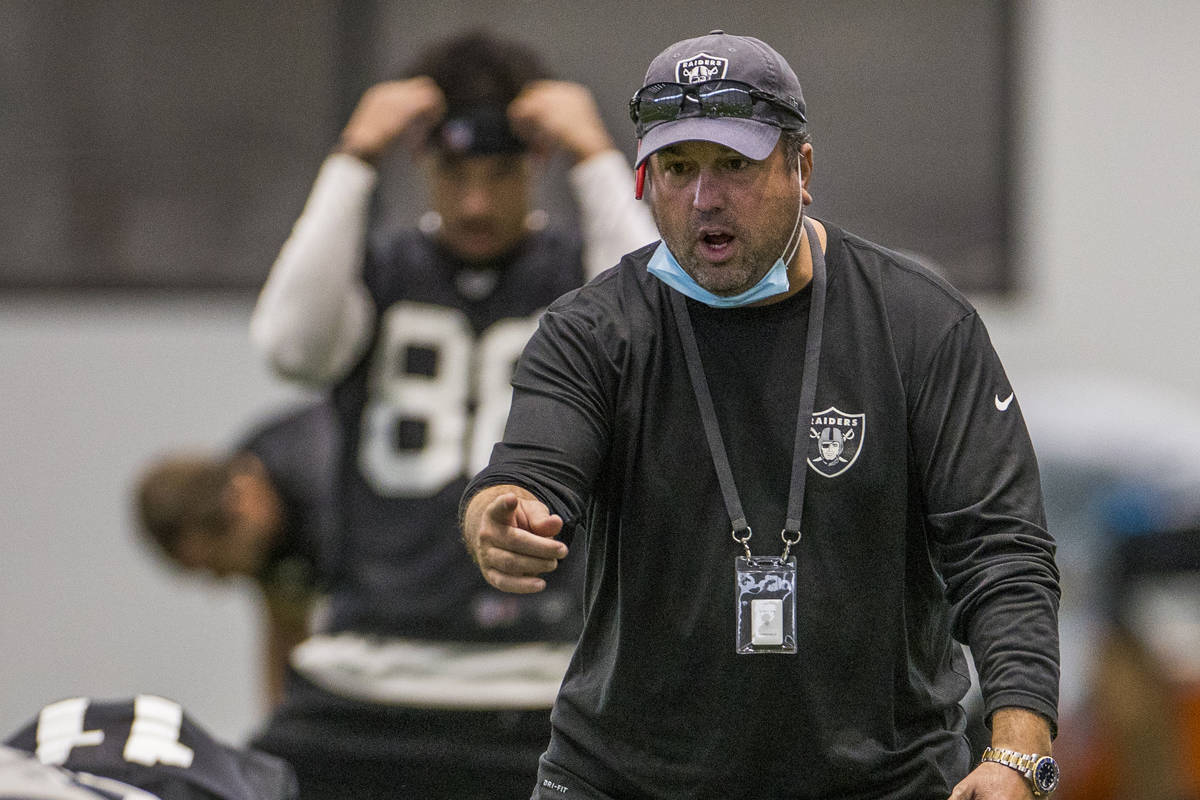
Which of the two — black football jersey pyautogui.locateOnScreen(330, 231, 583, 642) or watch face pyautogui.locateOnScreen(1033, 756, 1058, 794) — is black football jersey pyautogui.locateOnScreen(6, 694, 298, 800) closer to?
black football jersey pyautogui.locateOnScreen(330, 231, 583, 642)

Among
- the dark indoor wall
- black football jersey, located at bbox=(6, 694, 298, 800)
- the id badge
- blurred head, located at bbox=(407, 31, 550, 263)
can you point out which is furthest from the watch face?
the dark indoor wall

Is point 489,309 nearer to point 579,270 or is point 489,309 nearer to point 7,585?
point 579,270

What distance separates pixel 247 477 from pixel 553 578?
1635 millimetres

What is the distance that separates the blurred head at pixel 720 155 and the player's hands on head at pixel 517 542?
0.50m

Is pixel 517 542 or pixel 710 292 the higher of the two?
pixel 710 292

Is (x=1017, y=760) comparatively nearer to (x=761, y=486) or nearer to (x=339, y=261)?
(x=761, y=486)

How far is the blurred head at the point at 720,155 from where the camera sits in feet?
8.58

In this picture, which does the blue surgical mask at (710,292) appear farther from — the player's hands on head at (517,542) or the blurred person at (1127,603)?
the blurred person at (1127,603)

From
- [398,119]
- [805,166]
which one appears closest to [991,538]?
[805,166]

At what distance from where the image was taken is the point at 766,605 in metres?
2.58

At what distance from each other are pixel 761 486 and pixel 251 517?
3.07 meters

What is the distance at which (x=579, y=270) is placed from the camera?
4.34 m

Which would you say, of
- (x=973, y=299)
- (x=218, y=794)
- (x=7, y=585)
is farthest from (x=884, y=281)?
(x=7, y=585)

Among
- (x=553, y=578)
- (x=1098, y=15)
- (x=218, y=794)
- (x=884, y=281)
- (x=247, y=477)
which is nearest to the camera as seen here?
(x=884, y=281)
